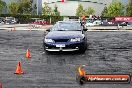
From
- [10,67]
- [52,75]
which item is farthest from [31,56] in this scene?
[52,75]

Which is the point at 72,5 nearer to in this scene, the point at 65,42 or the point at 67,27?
the point at 67,27

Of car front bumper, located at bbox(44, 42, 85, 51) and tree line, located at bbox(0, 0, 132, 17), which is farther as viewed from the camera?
tree line, located at bbox(0, 0, 132, 17)

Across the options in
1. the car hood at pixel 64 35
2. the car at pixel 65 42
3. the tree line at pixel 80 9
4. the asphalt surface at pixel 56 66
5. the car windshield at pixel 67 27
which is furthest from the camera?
the tree line at pixel 80 9

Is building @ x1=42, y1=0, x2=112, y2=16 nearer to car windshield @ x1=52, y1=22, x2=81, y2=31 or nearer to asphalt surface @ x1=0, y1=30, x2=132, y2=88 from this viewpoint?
car windshield @ x1=52, y1=22, x2=81, y2=31

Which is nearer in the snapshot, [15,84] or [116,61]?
[15,84]

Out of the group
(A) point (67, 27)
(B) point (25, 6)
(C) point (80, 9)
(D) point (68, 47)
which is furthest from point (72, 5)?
(D) point (68, 47)

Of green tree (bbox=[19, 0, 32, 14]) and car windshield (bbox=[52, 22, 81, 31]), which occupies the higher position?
car windshield (bbox=[52, 22, 81, 31])

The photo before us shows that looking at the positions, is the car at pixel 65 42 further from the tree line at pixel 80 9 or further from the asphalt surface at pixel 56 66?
the tree line at pixel 80 9

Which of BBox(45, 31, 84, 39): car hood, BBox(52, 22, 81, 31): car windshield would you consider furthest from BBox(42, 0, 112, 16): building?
BBox(45, 31, 84, 39): car hood

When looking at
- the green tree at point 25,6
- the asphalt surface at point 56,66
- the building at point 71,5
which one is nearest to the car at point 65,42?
the asphalt surface at point 56,66

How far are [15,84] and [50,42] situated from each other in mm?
7183

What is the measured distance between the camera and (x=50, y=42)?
17.1 metres

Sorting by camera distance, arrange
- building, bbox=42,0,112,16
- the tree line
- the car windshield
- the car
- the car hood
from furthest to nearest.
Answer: building, bbox=42,0,112,16 → the tree line → the car windshield → the car hood → the car

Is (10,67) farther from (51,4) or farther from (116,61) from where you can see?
(51,4)
